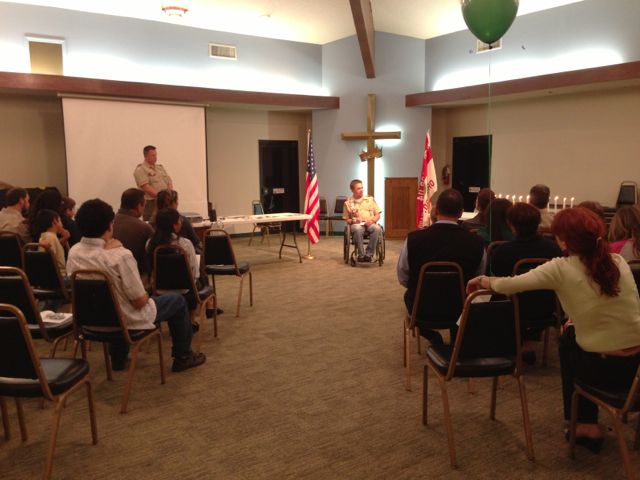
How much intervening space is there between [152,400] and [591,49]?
25.6ft

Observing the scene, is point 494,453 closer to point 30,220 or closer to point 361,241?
point 30,220

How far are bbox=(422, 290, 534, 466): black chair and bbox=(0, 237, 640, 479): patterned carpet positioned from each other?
0.21 metres

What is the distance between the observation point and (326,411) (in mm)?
3150

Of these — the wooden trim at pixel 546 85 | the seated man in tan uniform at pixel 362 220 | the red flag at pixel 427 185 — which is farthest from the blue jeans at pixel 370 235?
the wooden trim at pixel 546 85

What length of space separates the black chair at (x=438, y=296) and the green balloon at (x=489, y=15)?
2.44 m

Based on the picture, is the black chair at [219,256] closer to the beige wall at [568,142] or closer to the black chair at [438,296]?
the black chair at [438,296]

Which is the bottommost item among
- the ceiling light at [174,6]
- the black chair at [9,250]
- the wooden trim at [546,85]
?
the black chair at [9,250]

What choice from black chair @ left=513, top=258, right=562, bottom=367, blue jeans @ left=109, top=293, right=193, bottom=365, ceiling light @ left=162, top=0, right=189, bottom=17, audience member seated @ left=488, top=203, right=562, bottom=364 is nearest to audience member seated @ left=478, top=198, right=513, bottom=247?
audience member seated @ left=488, top=203, right=562, bottom=364

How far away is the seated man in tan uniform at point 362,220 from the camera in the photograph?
7660 mm

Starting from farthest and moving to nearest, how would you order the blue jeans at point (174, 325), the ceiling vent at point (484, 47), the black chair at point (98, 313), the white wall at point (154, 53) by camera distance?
the ceiling vent at point (484, 47) < the white wall at point (154, 53) < the blue jeans at point (174, 325) < the black chair at point (98, 313)

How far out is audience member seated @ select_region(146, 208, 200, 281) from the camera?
4.01m

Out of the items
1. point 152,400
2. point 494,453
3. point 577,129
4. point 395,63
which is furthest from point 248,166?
point 494,453

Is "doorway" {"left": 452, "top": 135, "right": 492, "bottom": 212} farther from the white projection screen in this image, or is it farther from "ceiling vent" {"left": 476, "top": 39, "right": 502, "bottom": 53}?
the white projection screen

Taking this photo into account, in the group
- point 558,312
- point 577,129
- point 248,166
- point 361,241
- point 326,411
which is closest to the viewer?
point 326,411
